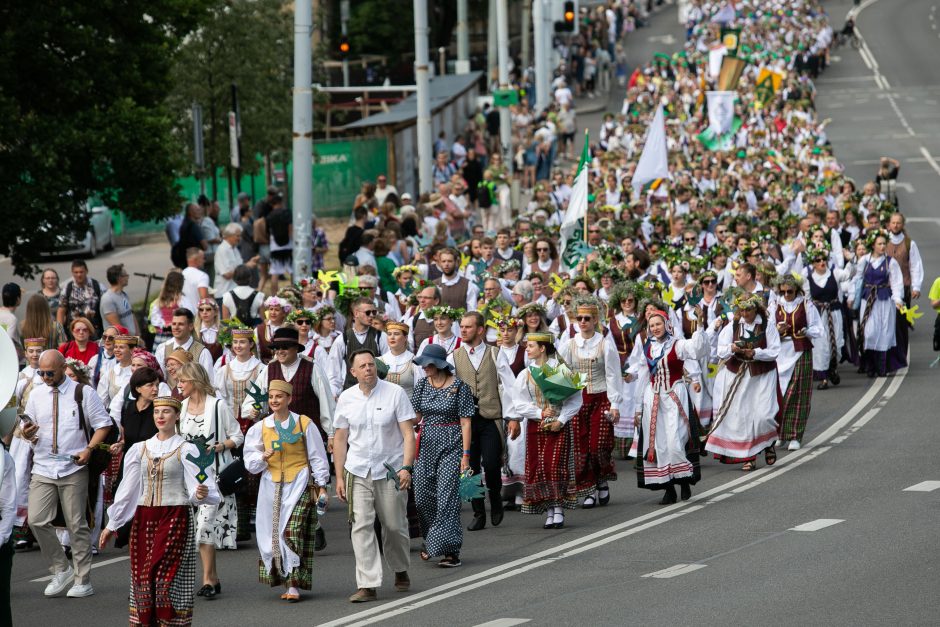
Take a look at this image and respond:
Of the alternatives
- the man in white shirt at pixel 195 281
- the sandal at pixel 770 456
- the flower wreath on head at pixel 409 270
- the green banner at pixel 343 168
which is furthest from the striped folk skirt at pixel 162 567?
the green banner at pixel 343 168

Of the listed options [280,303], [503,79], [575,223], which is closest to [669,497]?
[280,303]

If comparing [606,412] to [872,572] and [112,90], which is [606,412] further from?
[112,90]

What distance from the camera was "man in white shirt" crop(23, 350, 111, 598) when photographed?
12.2 meters

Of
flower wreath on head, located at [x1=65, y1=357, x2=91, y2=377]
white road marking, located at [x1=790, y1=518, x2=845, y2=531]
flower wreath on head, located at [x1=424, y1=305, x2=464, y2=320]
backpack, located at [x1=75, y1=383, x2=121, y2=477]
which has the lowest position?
white road marking, located at [x1=790, y1=518, x2=845, y2=531]

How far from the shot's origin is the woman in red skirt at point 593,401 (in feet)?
46.4

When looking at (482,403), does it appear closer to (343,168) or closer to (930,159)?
(343,168)

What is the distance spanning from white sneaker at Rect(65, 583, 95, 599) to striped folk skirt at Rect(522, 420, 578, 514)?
364 centimetres

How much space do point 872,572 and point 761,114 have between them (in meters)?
37.7

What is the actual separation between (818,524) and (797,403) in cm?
387

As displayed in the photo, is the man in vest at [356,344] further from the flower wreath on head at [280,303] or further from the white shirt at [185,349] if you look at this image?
the white shirt at [185,349]

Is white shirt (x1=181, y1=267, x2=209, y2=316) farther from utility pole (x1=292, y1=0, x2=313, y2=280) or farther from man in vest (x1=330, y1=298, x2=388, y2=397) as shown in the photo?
man in vest (x1=330, y1=298, x2=388, y2=397)

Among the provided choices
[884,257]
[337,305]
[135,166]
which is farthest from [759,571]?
[135,166]

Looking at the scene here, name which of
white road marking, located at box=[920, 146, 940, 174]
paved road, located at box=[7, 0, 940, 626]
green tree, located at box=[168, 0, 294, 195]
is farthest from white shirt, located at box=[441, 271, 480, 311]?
white road marking, located at box=[920, 146, 940, 174]

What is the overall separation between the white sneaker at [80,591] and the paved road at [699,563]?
0.09 m
